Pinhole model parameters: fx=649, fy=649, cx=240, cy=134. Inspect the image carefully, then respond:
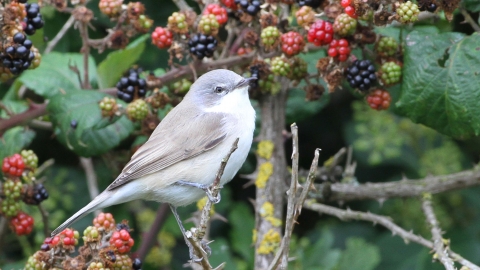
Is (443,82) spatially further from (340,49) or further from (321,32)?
(321,32)

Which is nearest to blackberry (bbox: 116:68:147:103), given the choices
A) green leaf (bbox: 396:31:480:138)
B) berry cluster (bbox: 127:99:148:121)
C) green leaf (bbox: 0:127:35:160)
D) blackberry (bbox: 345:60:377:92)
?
berry cluster (bbox: 127:99:148:121)

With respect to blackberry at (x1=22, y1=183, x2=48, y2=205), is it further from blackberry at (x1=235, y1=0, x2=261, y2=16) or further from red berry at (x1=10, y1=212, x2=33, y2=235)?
blackberry at (x1=235, y1=0, x2=261, y2=16)

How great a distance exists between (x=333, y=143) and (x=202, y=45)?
270cm

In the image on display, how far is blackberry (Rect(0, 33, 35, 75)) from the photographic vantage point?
13.0 feet

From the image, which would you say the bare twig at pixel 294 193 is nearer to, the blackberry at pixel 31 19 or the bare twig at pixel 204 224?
the bare twig at pixel 204 224

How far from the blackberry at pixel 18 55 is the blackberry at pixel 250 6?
1.38 meters

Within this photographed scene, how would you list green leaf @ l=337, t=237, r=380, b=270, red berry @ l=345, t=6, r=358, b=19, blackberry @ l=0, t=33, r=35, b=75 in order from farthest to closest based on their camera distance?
green leaf @ l=337, t=237, r=380, b=270 → blackberry @ l=0, t=33, r=35, b=75 → red berry @ l=345, t=6, r=358, b=19

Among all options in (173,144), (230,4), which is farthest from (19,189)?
(230,4)

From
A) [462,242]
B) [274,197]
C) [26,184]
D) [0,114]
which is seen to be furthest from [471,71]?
[0,114]

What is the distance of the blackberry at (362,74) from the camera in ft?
13.6

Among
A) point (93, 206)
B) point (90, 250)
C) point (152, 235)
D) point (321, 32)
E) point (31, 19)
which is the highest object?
point (31, 19)

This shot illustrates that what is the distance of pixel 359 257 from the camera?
208 inches

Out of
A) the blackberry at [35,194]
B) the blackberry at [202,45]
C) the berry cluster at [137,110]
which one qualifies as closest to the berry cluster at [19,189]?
the blackberry at [35,194]

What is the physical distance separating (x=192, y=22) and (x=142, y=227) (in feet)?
7.27
